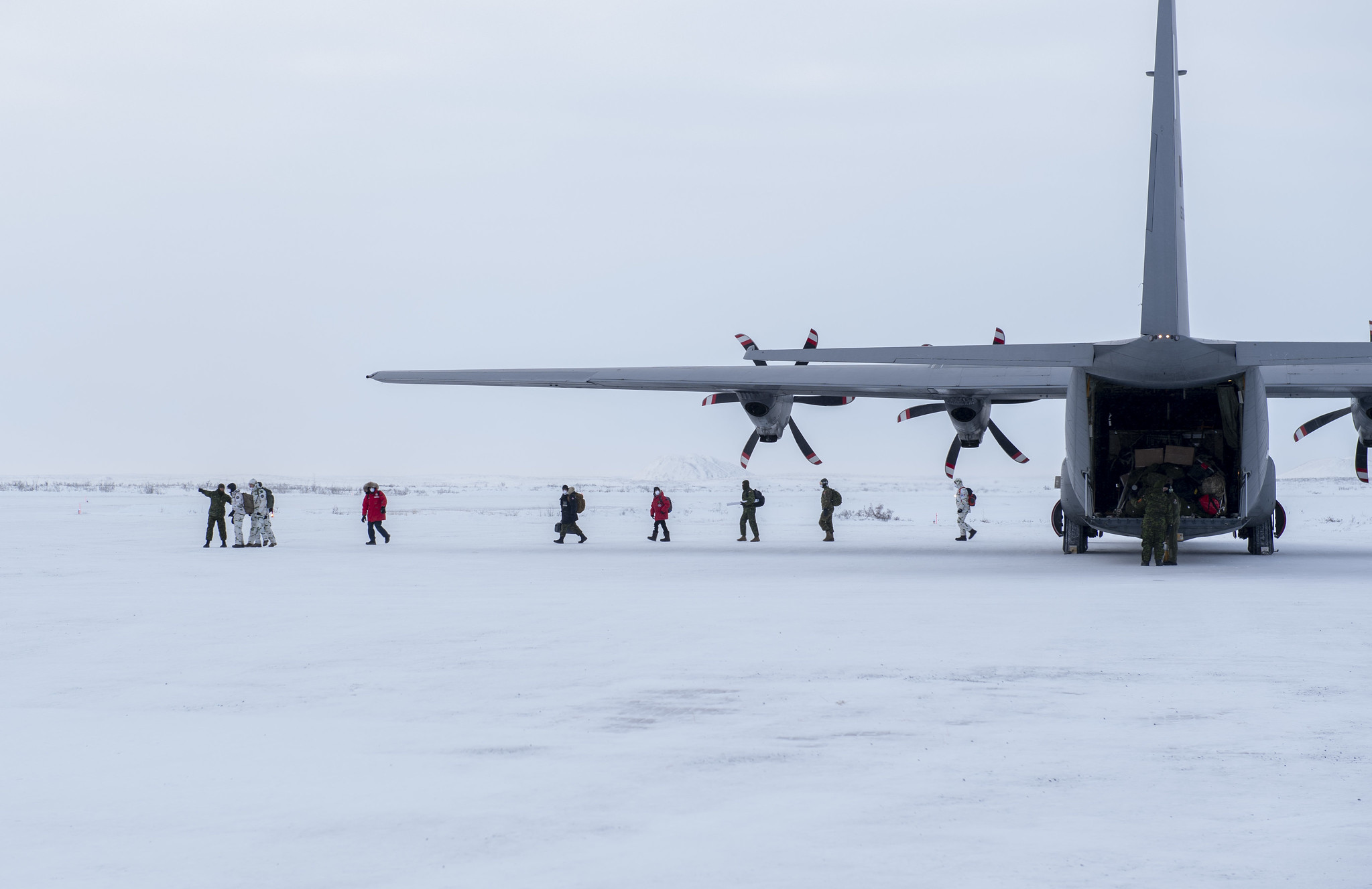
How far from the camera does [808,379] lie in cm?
2467

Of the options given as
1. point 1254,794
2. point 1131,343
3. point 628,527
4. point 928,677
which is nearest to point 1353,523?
point 628,527

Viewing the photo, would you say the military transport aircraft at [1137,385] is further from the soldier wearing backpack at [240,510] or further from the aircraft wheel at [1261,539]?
the soldier wearing backpack at [240,510]

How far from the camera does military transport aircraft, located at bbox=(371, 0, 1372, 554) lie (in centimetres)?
1936

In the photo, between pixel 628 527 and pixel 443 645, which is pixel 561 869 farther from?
pixel 628 527

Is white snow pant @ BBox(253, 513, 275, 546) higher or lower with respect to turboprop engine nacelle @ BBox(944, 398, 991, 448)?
lower

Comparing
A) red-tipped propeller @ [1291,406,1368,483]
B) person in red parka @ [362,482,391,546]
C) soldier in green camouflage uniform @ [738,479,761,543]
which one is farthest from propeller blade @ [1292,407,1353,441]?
person in red parka @ [362,482,391,546]

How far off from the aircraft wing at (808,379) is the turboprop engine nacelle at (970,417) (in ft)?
1.26

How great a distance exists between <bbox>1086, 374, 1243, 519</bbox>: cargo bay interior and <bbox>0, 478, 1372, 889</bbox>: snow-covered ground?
5827mm

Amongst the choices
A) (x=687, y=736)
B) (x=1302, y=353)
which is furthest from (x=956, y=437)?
(x=687, y=736)

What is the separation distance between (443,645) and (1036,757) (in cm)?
602

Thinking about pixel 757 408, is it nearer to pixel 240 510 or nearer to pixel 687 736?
→ pixel 240 510

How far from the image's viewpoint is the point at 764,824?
5.48 m

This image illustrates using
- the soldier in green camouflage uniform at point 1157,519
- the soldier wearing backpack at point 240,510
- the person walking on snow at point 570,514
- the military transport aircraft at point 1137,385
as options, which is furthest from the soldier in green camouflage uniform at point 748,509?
the soldier wearing backpack at point 240,510

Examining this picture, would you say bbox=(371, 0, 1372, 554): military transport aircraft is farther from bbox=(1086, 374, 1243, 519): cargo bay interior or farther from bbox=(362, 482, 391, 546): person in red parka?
bbox=(362, 482, 391, 546): person in red parka
